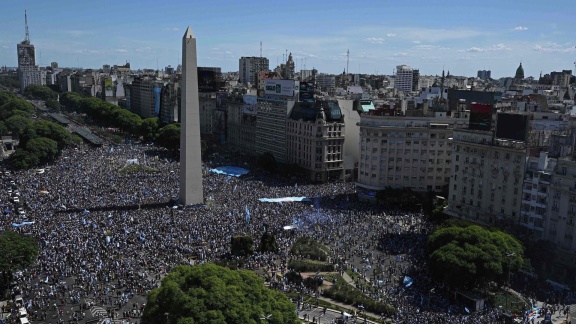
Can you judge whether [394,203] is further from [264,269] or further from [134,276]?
[134,276]

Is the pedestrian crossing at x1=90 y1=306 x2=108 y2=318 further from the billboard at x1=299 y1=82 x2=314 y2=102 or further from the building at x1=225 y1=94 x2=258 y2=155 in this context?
the building at x1=225 y1=94 x2=258 y2=155

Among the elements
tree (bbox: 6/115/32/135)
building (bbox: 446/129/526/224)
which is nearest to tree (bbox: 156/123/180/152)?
tree (bbox: 6/115/32/135)

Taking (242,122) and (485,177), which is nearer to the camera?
(485,177)

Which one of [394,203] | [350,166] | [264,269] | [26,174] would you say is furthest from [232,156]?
[264,269]

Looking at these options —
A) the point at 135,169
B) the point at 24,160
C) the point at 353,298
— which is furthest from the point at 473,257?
the point at 24,160

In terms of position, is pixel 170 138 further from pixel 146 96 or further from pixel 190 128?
pixel 146 96
